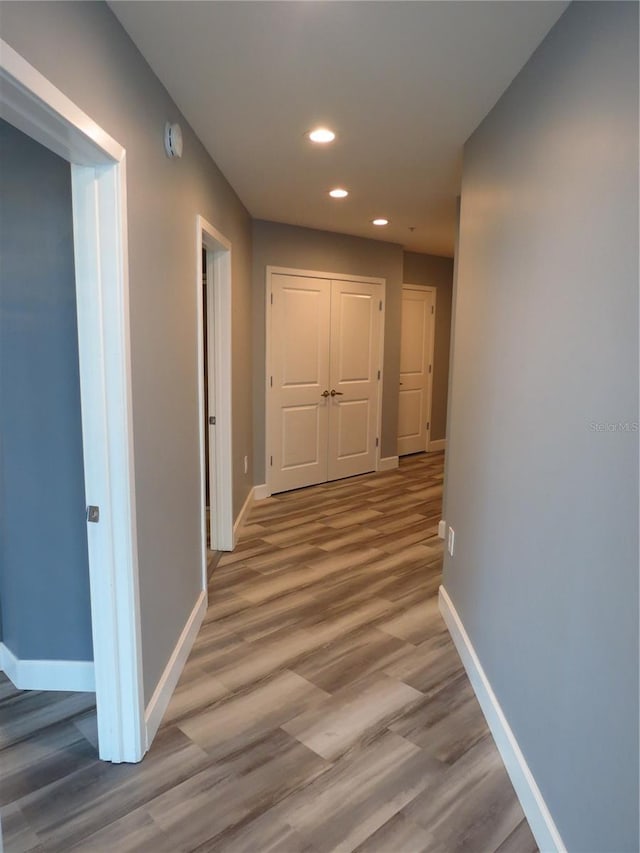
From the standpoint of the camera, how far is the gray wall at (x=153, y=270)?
135 centimetres

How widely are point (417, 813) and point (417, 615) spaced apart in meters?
1.26

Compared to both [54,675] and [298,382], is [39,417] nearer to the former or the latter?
[54,675]

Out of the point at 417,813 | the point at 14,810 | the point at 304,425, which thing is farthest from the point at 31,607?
the point at 304,425

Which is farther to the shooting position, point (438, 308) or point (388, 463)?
point (438, 308)

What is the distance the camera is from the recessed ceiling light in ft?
8.23

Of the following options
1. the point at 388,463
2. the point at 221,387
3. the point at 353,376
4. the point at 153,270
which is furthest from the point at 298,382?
the point at 153,270

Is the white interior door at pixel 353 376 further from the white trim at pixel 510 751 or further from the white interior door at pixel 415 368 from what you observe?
the white trim at pixel 510 751

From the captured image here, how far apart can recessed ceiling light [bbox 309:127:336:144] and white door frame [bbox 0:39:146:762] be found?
3.91ft

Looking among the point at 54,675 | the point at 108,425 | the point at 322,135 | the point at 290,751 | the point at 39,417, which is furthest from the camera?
the point at 322,135

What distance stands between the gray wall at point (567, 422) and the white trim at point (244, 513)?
79.3 inches

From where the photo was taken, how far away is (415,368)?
21.8 feet

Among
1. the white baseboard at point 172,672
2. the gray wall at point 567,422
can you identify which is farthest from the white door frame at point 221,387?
the gray wall at point 567,422

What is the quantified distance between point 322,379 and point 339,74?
3408mm

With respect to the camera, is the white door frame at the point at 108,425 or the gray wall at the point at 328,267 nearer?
the white door frame at the point at 108,425
